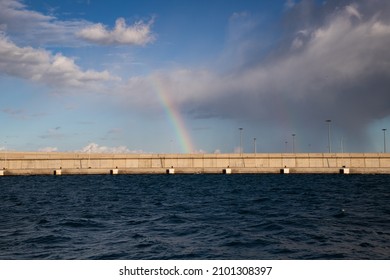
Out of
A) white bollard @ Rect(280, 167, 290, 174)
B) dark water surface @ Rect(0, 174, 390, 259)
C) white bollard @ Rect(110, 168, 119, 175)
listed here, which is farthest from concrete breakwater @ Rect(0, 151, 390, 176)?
dark water surface @ Rect(0, 174, 390, 259)

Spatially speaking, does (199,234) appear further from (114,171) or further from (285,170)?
(114,171)

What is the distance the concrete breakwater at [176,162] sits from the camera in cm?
12212

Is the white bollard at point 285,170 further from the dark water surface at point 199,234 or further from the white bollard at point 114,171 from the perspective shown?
the dark water surface at point 199,234

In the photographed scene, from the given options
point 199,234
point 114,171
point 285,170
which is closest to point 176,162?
point 114,171

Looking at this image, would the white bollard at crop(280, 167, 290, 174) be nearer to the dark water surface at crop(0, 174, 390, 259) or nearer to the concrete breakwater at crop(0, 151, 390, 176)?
the concrete breakwater at crop(0, 151, 390, 176)

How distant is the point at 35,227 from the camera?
72.6 feet

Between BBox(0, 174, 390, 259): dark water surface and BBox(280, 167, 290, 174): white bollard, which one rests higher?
BBox(280, 167, 290, 174): white bollard

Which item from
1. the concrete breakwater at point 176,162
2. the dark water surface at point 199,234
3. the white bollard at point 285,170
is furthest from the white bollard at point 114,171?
the dark water surface at point 199,234

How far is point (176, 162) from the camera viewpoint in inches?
5089

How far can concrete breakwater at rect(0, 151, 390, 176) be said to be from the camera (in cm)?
12212
